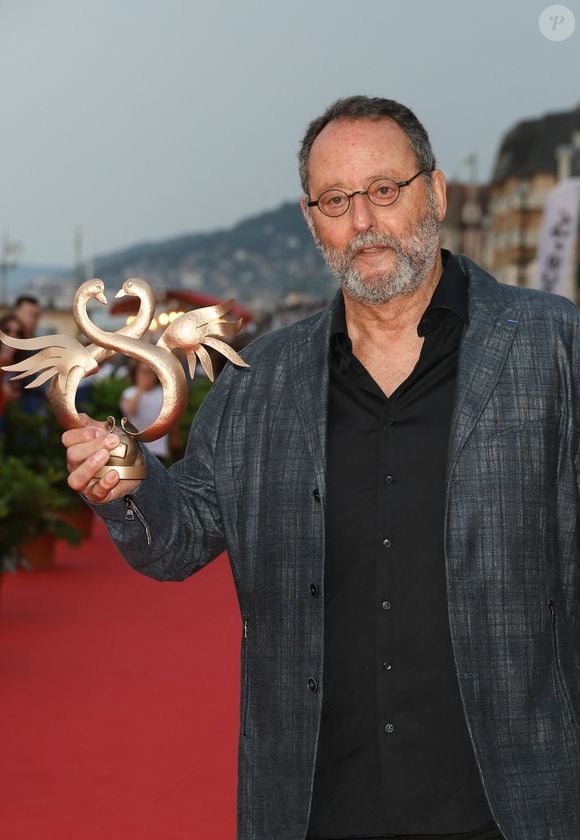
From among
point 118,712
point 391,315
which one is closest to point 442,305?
point 391,315

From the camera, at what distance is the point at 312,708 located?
105 inches

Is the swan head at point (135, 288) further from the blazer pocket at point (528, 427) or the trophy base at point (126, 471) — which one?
the blazer pocket at point (528, 427)

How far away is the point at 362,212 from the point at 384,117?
0.22 metres

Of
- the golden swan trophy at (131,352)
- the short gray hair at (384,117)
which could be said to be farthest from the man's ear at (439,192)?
the golden swan trophy at (131,352)

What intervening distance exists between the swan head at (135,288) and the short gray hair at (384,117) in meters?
0.38

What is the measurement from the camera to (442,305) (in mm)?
2883

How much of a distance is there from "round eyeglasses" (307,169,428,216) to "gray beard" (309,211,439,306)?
67 millimetres

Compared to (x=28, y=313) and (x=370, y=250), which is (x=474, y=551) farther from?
(x=28, y=313)

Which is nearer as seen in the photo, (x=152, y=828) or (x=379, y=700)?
(x=379, y=700)

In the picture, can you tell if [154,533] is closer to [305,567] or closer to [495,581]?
[305,567]

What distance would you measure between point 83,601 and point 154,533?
7.25 meters

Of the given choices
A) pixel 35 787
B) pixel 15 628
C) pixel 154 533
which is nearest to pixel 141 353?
pixel 154 533

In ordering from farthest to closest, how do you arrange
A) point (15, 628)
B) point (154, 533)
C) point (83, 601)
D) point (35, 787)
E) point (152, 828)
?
point (83, 601), point (15, 628), point (35, 787), point (152, 828), point (154, 533)

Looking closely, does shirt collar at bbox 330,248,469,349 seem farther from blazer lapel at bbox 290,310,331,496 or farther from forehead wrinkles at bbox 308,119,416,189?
forehead wrinkles at bbox 308,119,416,189
